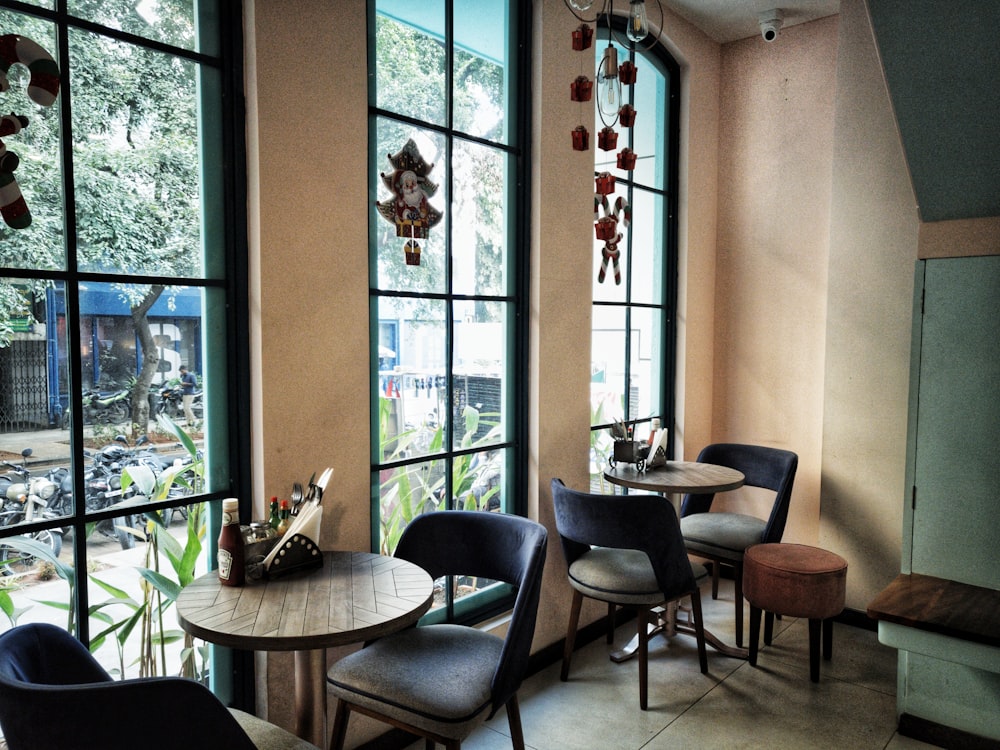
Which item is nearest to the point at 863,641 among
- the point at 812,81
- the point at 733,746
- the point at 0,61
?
the point at 733,746

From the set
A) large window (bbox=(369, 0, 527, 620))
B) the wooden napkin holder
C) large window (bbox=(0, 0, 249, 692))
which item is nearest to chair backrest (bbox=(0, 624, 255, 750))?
large window (bbox=(0, 0, 249, 692))

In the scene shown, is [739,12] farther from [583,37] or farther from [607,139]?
[583,37]

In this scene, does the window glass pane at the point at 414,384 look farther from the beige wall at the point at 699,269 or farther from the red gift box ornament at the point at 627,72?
the red gift box ornament at the point at 627,72

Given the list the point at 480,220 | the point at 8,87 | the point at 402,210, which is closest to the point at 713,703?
the point at 480,220

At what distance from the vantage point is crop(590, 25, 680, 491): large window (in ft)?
12.5

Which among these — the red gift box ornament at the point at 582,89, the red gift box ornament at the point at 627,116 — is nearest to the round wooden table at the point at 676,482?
the red gift box ornament at the point at 627,116

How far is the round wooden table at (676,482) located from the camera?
3.29 m

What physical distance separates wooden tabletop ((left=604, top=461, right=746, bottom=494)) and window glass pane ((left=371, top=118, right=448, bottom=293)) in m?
1.29

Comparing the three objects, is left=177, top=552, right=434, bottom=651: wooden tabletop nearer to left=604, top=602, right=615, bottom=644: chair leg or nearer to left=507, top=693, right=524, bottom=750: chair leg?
left=507, top=693, right=524, bottom=750: chair leg

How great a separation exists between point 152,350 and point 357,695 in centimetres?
114

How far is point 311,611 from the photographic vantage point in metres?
1.79

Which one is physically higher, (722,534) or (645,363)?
(645,363)

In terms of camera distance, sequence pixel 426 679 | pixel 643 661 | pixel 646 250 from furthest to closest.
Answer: pixel 646 250, pixel 643 661, pixel 426 679

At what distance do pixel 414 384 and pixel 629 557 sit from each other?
1273 millimetres
